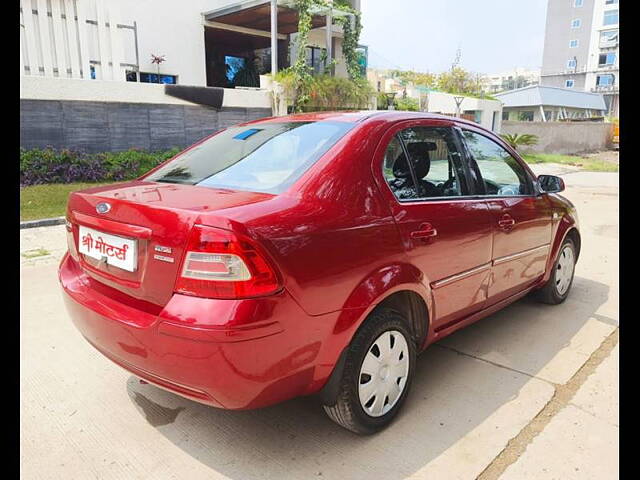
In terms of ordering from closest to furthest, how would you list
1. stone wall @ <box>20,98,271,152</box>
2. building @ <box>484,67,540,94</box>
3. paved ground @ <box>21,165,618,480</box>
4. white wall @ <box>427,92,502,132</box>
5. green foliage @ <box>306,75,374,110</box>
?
1. paved ground @ <box>21,165,618,480</box>
2. stone wall @ <box>20,98,271,152</box>
3. green foliage @ <box>306,75,374,110</box>
4. white wall @ <box>427,92,502,132</box>
5. building @ <box>484,67,540,94</box>

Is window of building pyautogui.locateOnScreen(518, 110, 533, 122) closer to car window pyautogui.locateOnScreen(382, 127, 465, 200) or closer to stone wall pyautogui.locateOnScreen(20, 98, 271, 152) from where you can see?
stone wall pyautogui.locateOnScreen(20, 98, 271, 152)

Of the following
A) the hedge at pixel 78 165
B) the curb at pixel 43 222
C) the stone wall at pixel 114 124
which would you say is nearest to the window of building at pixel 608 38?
the stone wall at pixel 114 124

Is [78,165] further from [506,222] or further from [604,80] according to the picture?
[604,80]

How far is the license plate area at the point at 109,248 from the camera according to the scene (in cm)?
221

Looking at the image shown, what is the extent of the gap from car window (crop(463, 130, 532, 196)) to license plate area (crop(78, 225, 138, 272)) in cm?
230

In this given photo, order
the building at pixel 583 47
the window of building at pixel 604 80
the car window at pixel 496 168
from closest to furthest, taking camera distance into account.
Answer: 1. the car window at pixel 496 168
2. the building at pixel 583 47
3. the window of building at pixel 604 80

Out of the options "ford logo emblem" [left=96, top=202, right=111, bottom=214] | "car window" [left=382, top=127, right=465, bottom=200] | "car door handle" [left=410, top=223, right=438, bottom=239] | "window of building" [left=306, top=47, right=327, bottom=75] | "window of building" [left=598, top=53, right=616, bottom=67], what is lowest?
"car door handle" [left=410, top=223, right=438, bottom=239]

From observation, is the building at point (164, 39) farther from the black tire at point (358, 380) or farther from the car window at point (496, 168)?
the black tire at point (358, 380)

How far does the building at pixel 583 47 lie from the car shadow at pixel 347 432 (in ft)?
230

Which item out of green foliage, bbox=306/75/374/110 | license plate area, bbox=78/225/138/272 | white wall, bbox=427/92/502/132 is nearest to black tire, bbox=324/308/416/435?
license plate area, bbox=78/225/138/272

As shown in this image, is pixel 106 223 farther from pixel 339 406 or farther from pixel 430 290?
pixel 430 290

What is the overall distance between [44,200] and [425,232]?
316 inches

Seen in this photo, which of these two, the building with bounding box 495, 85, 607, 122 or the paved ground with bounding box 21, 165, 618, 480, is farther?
the building with bounding box 495, 85, 607, 122

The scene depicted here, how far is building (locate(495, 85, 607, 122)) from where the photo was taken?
4462cm
